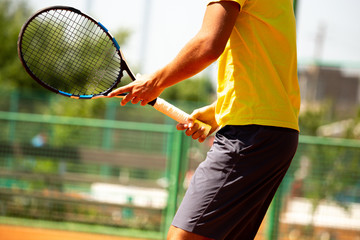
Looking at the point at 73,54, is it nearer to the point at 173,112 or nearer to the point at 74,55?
the point at 74,55

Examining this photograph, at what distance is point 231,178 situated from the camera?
2074mm

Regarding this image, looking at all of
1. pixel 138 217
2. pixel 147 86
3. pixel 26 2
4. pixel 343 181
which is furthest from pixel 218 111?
pixel 26 2

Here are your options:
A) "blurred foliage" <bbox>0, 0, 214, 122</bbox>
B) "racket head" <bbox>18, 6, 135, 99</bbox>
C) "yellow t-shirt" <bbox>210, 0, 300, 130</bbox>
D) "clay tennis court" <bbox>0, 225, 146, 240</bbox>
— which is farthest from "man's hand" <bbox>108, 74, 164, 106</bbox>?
"blurred foliage" <bbox>0, 0, 214, 122</bbox>

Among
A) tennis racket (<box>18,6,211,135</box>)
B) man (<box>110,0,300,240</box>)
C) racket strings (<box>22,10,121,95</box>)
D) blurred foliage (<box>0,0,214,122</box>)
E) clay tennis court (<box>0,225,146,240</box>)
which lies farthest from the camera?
blurred foliage (<box>0,0,214,122</box>)

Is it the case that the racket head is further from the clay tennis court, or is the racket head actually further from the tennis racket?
the clay tennis court

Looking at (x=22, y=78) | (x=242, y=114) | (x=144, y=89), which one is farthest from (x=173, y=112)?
(x=22, y=78)

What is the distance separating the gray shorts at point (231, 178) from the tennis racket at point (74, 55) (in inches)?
22.7

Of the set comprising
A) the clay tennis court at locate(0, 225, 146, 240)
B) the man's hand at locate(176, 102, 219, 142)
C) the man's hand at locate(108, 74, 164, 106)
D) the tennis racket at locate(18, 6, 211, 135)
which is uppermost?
the tennis racket at locate(18, 6, 211, 135)

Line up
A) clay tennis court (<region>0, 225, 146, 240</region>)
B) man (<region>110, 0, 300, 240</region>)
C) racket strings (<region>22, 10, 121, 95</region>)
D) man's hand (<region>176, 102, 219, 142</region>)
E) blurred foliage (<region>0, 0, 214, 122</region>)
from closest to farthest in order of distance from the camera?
man (<region>110, 0, 300, 240</region>) → man's hand (<region>176, 102, 219, 142</region>) → racket strings (<region>22, 10, 121, 95</region>) → clay tennis court (<region>0, 225, 146, 240</region>) → blurred foliage (<region>0, 0, 214, 122</region>)

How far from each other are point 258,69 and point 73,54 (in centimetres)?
145

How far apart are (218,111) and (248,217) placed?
0.49 metres

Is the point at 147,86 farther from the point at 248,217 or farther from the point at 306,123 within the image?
the point at 306,123

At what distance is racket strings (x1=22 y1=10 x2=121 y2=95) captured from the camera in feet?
9.67

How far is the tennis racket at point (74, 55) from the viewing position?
2.80 metres
